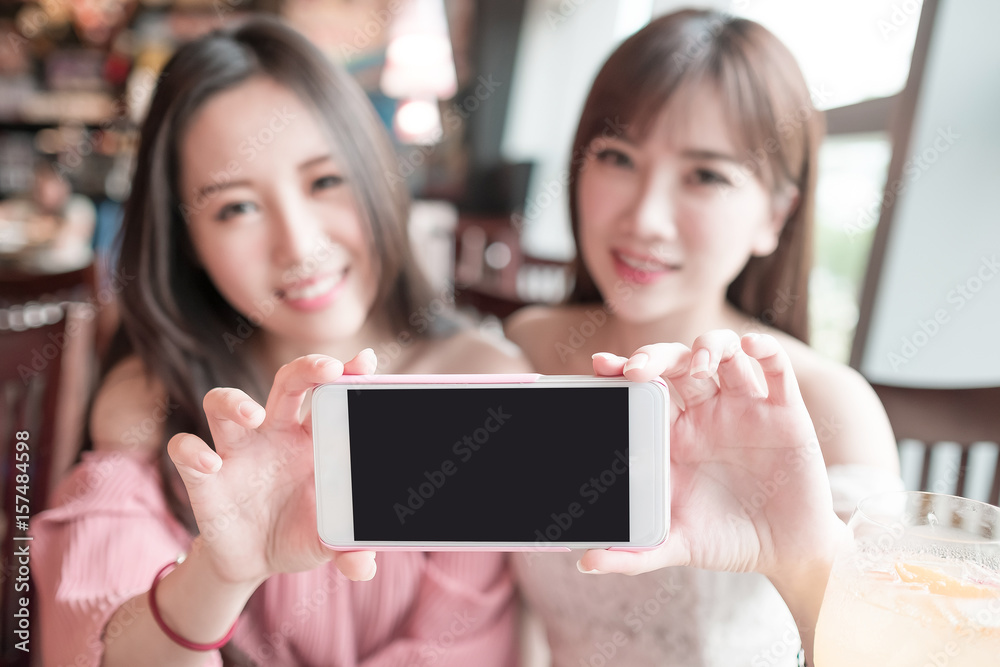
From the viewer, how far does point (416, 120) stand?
4906mm

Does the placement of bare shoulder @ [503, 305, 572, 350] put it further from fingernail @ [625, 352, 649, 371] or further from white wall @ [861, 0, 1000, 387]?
white wall @ [861, 0, 1000, 387]

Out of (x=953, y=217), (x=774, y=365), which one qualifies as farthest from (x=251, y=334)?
(x=953, y=217)

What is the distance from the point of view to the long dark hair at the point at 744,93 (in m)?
0.84

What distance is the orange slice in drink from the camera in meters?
0.47

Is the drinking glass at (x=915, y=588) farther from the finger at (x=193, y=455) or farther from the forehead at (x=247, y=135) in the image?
the forehead at (x=247, y=135)

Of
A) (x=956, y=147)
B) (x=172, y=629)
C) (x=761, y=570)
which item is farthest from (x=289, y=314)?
(x=956, y=147)

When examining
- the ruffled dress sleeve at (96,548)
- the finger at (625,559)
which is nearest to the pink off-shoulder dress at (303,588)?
the ruffled dress sleeve at (96,548)

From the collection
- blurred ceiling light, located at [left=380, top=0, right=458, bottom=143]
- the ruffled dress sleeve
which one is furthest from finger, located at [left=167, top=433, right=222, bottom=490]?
blurred ceiling light, located at [left=380, top=0, right=458, bottom=143]

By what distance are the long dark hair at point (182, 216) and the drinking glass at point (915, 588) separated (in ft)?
2.19

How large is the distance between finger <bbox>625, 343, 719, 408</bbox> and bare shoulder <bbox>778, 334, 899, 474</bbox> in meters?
0.28

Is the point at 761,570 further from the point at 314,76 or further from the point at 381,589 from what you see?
the point at 314,76

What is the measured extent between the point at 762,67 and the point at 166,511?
90 cm

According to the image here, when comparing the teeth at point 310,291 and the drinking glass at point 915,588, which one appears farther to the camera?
the teeth at point 310,291

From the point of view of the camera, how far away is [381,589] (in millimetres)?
877
